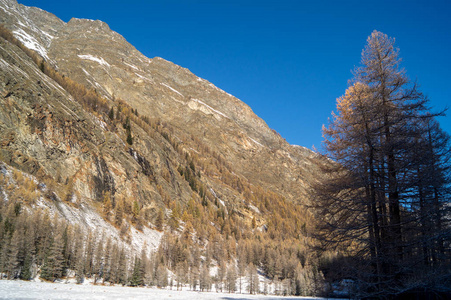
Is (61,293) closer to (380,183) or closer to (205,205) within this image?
(380,183)

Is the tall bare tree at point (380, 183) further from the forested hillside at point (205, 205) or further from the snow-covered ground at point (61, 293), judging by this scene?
the snow-covered ground at point (61, 293)

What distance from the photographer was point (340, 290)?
12023 mm

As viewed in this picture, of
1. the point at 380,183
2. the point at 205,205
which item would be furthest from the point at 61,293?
the point at 205,205

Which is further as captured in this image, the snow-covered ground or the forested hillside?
the snow-covered ground

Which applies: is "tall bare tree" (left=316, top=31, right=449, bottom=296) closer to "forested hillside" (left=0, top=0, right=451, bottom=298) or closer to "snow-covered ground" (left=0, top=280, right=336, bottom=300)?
"forested hillside" (left=0, top=0, right=451, bottom=298)

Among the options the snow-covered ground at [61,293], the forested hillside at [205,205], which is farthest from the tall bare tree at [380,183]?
the snow-covered ground at [61,293]

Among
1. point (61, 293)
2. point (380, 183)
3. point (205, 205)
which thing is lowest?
point (61, 293)

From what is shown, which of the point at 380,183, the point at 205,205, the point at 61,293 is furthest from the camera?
the point at 205,205

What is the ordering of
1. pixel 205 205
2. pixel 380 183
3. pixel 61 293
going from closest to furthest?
pixel 380 183 < pixel 61 293 < pixel 205 205

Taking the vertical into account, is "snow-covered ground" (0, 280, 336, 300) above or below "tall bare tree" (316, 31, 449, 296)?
below

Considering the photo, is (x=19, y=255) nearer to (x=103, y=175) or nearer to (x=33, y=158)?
(x=33, y=158)

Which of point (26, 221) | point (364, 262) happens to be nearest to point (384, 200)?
point (364, 262)

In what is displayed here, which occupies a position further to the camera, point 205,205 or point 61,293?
point 205,205

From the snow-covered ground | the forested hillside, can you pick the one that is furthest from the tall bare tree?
the snow-covered ground
